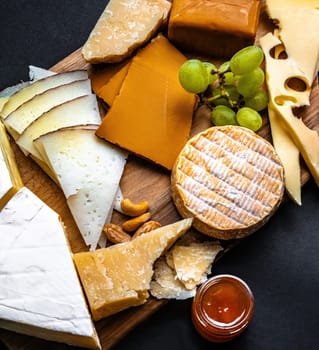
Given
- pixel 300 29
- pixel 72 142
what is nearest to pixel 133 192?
pixel 72 142

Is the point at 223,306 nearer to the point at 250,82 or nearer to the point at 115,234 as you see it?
the point at 115,234

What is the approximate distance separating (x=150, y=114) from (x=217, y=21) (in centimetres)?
32

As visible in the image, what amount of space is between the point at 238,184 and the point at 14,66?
2.66 feet

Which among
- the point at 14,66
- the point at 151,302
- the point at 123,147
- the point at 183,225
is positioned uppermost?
the point at 14,66

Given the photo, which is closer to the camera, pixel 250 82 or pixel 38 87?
pixel 250 82

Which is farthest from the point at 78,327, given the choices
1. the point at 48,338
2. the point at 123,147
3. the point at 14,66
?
the point at 14,66

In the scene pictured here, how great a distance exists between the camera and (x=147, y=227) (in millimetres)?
2164

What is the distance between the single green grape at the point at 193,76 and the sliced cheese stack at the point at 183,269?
419mm

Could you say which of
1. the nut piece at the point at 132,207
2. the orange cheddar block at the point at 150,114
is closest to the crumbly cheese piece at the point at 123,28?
the orange cheddar block at the point at 150,114

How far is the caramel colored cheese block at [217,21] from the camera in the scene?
225 cm

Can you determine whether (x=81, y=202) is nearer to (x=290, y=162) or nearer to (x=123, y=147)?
(x=123, y=147)

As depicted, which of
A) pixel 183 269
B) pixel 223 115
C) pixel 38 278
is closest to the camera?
pixel 38 278

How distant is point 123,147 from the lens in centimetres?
223

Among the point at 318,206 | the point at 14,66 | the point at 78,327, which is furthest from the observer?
the point at 14,66
